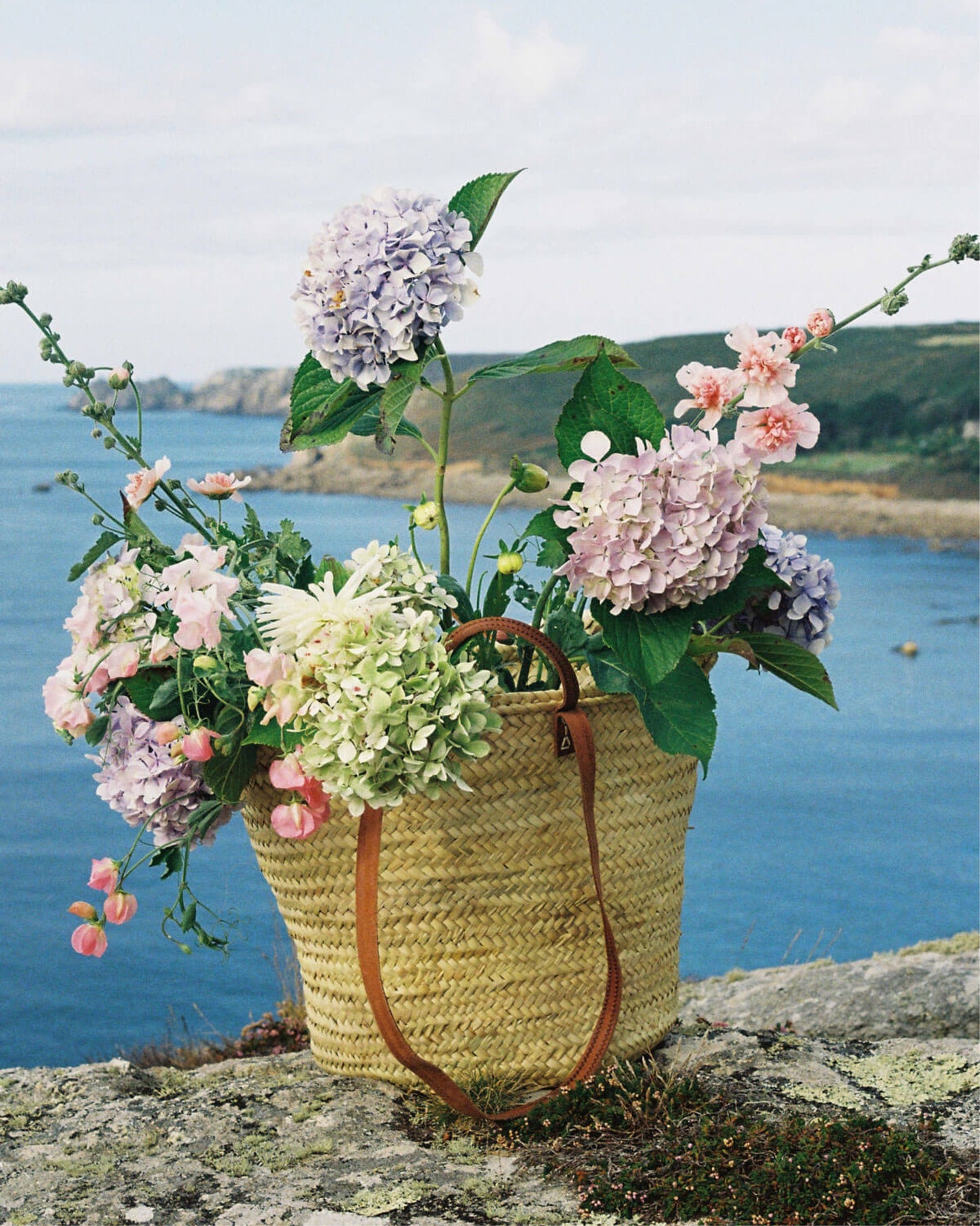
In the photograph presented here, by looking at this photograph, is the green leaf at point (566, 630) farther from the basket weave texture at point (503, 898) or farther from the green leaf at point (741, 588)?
the green leaf at point (741, 588)

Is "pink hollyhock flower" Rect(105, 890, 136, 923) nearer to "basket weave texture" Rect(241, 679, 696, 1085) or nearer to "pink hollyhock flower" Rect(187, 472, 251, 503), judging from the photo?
"basket weave texture" Rect(241, 679, 696, 1085)

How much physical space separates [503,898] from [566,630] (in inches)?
18.1

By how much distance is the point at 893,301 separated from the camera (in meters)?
2.04

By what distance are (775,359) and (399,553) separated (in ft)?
2.17

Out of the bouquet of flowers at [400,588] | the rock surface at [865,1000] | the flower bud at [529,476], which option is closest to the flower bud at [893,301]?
the bouquet of flowers at [400,588]

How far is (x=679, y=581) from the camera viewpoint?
1964 mm

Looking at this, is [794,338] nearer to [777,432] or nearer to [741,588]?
[777,432]

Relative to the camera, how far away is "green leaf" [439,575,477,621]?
214 cm

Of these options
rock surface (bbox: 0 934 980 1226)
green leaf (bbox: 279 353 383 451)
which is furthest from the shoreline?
green leaf (bbox: 279 353 383 451)

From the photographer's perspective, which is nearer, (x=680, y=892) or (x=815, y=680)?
(x=815, y=680)

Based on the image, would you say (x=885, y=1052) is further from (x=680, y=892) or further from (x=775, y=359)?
(x=775, y=359)

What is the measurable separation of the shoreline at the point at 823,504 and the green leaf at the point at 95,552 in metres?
4.93

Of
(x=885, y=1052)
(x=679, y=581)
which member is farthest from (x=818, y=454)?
(x=679, y=581)

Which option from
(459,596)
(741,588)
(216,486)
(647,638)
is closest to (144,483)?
(216,486)
